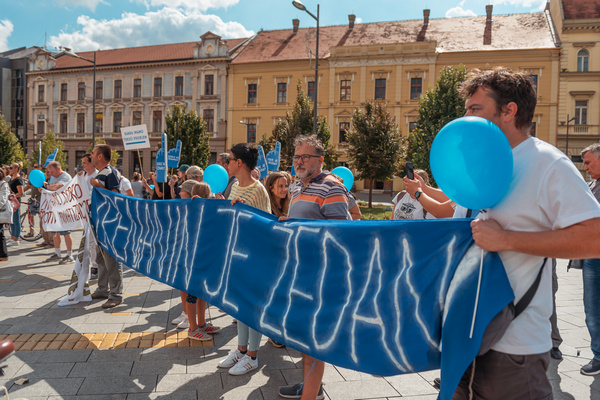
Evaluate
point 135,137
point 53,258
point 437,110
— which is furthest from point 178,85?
point 135,137

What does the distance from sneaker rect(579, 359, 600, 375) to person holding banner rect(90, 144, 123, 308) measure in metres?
5.33

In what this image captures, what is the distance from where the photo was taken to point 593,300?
4168mm

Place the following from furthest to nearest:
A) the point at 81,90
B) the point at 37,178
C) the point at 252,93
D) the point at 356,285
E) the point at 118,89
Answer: the point at 81,90 → the point at 118,89 → the point at 252,93 → the point at 37,178 → the point at 356,285

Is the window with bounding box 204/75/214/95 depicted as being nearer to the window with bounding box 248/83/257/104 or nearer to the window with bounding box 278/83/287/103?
the window with bounding box 248/83/257/104

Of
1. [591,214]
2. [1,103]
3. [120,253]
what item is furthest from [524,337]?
[1,103]

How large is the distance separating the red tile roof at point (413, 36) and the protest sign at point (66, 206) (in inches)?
1359

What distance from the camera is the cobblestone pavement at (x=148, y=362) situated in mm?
3529

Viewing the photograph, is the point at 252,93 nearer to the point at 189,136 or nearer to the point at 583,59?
the point at 189,136

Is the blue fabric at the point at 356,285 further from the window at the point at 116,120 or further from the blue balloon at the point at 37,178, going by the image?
the window at the point at 116,120

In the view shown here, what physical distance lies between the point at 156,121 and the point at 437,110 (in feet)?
93.6

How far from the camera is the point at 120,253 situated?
17.7ft

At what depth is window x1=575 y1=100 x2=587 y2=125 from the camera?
114 feet

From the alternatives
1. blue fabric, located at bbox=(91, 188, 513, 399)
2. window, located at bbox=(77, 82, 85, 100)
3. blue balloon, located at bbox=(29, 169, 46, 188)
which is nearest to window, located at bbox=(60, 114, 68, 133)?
window, located at bbox=(77, 82, 85, 100)

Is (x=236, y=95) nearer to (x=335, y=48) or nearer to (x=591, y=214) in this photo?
(x=335, y=48)
